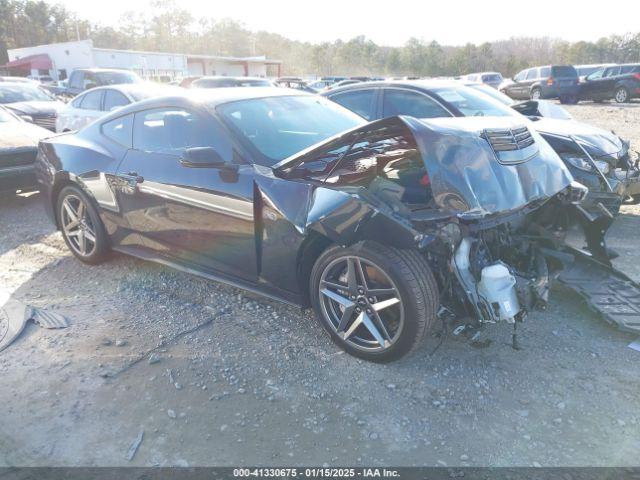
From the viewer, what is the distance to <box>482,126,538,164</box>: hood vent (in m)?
2.96

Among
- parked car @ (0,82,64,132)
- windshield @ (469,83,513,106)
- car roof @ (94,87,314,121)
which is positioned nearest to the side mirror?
car roof @ (94,87,314,121)

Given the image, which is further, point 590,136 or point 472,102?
point 472,102

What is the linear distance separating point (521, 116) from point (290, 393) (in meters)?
4.80

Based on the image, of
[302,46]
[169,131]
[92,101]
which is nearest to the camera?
[169,131]

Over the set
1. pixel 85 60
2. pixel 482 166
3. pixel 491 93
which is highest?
pixel 85 60

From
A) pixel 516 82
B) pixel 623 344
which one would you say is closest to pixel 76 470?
pixel 623 344

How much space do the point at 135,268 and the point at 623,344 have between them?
4.00m

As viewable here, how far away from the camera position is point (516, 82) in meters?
22.9

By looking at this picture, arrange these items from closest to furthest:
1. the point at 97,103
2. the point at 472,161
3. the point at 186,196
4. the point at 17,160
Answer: the point at 472,161, the point at 186,196, the point at 17,160, the point at 97,103

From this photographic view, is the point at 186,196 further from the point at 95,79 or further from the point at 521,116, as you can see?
the point at 95,79

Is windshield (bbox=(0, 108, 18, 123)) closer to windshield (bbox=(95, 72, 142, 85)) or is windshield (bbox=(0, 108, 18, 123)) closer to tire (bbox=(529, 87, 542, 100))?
windshield (bbox=(95, 72, 142, 85))

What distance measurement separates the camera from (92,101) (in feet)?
30.0

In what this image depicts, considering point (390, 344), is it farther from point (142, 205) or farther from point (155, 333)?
point (142, 205)

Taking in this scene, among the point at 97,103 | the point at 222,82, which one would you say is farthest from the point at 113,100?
the point at 222,82
